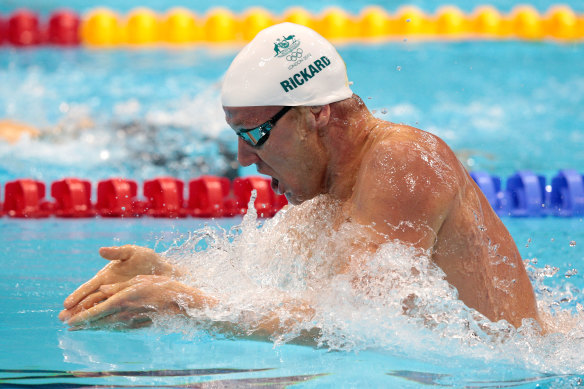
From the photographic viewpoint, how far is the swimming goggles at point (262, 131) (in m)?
2.17

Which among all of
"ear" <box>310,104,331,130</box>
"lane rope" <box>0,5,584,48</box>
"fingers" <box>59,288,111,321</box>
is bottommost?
"fingers" <box>59,288,111,321</box>

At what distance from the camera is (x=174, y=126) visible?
6465mm

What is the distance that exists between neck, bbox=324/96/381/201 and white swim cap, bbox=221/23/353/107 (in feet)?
0.17

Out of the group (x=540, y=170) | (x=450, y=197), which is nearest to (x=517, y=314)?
(x=450, y=197)

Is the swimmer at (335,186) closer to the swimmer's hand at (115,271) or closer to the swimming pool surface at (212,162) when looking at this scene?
the swimmer's hand at (115,271)

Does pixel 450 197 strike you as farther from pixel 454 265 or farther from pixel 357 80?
pixel 357 80

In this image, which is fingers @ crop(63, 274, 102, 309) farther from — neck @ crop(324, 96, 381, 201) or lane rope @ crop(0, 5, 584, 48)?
lane rope @ crop(0, 5, 584, 48)

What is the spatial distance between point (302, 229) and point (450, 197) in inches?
22.7

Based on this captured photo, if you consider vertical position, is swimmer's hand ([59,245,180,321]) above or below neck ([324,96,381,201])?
below

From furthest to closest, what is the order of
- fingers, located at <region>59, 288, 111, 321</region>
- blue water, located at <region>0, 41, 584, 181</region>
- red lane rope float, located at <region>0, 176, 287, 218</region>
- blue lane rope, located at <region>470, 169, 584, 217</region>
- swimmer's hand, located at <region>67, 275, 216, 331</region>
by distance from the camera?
blue water, located at <region>0, 41, 584, 181</region> → blue lane rope, located at <region>470, 169, 584, 217</region> → red lane rope float, located at <region>0, 176, 287, 218</region> → fingers, located at <region>59, 288, 111, 321</region> → swimmer's hand, located at <region>67, 275, 216, 331</region>

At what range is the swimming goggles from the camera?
7.13 feet

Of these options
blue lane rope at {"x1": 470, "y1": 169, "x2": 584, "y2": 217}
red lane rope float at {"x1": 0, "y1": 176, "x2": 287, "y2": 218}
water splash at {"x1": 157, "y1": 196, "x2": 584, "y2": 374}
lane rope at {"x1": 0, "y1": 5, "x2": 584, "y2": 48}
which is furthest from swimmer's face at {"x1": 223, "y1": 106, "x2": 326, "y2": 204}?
lane rope at {"x1": 0, "y1": 5, "x2": 584, "y2": 48}

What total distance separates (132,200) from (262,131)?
2774 mm

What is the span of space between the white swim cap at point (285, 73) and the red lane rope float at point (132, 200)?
247 centimetres
